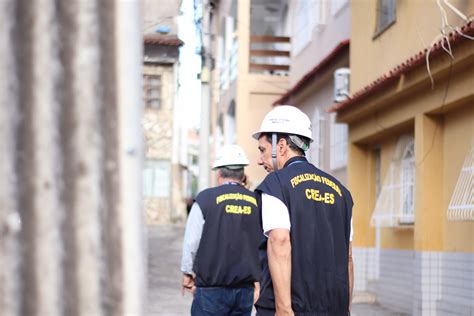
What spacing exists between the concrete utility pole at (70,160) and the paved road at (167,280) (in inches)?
411

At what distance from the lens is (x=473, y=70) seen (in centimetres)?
914

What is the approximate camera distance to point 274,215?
4234mm

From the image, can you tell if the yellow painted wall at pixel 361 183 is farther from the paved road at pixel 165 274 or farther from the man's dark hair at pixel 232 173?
the man's dark hair at pixel 232 173

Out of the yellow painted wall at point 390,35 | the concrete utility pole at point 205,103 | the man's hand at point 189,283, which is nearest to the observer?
the man's hand at point 189,283

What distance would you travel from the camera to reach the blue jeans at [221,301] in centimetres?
651

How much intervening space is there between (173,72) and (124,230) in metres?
31.3

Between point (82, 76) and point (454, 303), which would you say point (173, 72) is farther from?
point (82, 76)

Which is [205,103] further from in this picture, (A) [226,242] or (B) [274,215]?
(B) [274,215]

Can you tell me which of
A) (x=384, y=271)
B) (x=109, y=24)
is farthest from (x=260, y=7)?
(x=109, y=24)

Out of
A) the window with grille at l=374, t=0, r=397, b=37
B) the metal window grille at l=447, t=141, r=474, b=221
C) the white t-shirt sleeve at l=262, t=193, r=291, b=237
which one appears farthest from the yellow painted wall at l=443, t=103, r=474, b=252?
the white t-shirt sleeve at l=262, t=193, r=291, b=237

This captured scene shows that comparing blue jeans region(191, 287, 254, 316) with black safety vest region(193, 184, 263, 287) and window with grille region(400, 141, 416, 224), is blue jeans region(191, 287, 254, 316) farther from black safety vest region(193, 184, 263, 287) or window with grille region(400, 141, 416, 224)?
window with grille region(400, 141, 416, 224)

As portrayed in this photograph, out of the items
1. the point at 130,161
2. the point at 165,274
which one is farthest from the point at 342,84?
the point at 130,161

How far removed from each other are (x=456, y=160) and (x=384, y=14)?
121 inches

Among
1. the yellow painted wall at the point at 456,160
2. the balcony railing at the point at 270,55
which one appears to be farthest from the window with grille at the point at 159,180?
the yellow painted wall at the point at 456,160
